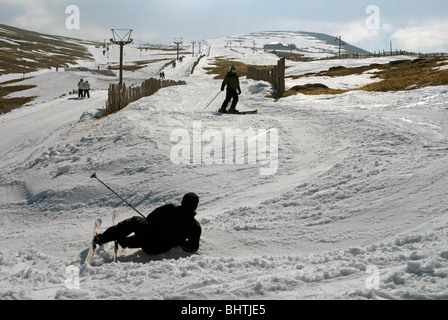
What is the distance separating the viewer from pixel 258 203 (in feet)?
21.4

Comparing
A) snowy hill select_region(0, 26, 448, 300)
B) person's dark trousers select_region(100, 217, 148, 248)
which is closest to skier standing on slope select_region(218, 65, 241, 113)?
snowy hill select_region(0, 26, 448, 300)

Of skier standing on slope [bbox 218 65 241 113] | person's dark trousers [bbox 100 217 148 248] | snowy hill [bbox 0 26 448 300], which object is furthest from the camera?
skier standing on slope [bbox 218 65 241 113]

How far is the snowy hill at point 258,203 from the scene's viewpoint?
3.73 meters

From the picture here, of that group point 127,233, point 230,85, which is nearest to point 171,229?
point 127,233

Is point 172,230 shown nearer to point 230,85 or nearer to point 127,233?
point 127,233

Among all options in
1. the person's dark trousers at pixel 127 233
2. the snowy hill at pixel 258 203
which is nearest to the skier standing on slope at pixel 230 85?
the snowy hill at pixel 258 203

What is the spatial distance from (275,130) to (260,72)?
15.5 meters

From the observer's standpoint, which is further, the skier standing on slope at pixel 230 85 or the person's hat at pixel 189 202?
the skier standing on slope at pixel 230 85

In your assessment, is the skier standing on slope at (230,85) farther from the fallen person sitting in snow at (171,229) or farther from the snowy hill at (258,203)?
the fallen person sitting in snow at (171,229)

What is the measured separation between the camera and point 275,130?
34.7ft

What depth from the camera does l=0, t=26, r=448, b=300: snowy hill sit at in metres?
3.73

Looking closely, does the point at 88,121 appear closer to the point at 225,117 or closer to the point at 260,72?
the point at 225,117

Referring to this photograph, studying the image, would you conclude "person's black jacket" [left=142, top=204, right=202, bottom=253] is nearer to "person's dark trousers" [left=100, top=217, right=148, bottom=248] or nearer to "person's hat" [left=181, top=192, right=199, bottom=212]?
"person's hat" [left=181, top=192, right=199, bottom=212]
